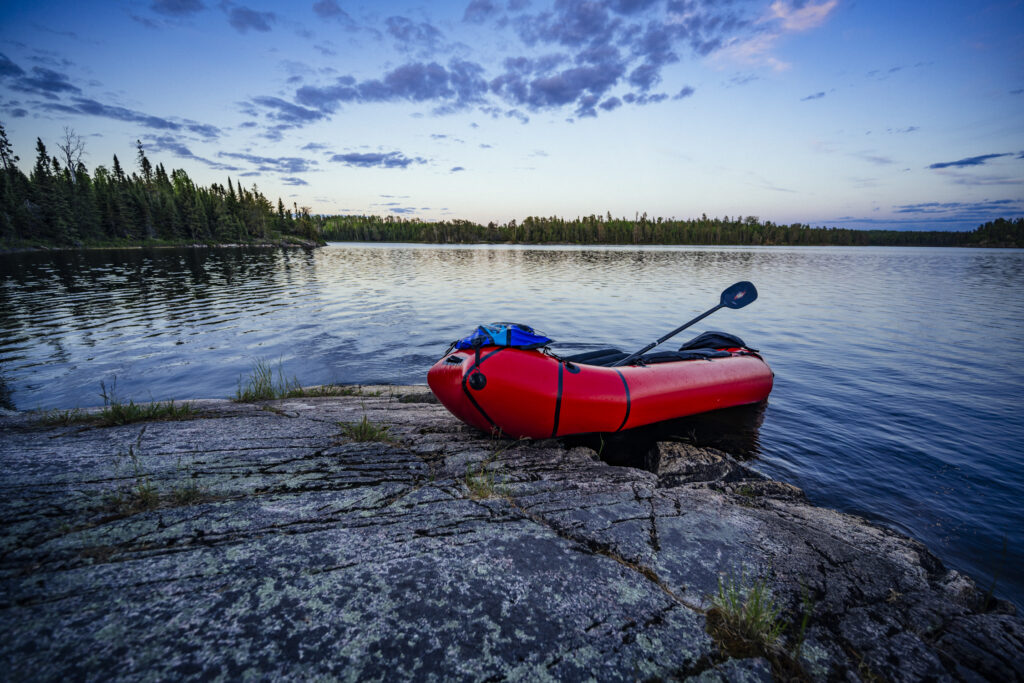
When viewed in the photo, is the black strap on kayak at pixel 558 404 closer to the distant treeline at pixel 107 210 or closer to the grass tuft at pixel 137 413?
the grass tuft at pixel 137 413

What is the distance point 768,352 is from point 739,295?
560cm

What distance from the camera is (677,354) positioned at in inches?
271

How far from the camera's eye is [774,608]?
2.26 metres

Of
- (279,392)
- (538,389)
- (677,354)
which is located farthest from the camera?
(677,354)

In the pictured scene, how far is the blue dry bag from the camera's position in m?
4.63

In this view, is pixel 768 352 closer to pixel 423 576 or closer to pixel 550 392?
pixel 550 392

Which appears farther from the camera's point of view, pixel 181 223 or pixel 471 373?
pixel 181 223

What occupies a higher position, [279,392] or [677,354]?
[677,354]

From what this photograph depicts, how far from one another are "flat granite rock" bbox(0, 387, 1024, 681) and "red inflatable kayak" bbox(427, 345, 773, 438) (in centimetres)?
88

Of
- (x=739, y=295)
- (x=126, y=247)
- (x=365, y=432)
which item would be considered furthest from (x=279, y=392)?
(x=126, y=247)

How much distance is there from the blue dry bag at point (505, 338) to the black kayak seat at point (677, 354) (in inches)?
51.2

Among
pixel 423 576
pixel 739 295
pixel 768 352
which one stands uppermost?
pixel 739 295

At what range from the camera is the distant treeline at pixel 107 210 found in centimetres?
5400

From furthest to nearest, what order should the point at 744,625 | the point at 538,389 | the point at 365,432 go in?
1. the point at 538,389
2. the point at 365,432
3. the point at 744,625
